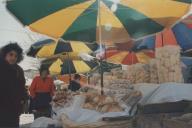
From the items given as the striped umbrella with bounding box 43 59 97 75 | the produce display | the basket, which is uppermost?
the striped umbrella with bounding box 43 59 97 75

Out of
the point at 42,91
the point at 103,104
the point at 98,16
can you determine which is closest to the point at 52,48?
the point at 42,91

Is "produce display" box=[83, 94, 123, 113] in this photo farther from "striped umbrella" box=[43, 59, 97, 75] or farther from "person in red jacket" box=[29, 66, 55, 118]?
"striped umbrella" box=[43, 59, 97, 75]

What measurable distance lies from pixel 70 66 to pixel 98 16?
892 cm

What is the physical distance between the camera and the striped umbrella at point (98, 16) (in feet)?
19.8

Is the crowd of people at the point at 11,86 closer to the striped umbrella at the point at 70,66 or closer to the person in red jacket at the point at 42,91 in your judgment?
the person in red jacket at the point at 42,91

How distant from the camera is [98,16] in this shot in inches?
246

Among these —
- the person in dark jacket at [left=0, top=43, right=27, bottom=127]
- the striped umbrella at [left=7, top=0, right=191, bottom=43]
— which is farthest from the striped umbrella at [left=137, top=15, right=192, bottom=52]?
the person in dark jacket at [left=0, top=43, right=27, bottom=127]

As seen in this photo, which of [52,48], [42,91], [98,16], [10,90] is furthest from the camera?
[52,48]

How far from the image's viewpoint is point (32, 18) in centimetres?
623

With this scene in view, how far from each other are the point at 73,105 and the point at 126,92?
755 millimetres

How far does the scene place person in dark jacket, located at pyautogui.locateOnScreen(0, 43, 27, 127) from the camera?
471 cm

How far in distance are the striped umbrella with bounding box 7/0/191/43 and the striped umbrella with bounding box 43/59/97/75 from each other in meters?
8.53

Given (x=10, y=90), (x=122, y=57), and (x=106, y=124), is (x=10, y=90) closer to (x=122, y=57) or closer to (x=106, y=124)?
(x=106, y=124)

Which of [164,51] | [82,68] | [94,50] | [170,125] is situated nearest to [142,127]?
[170,125]
